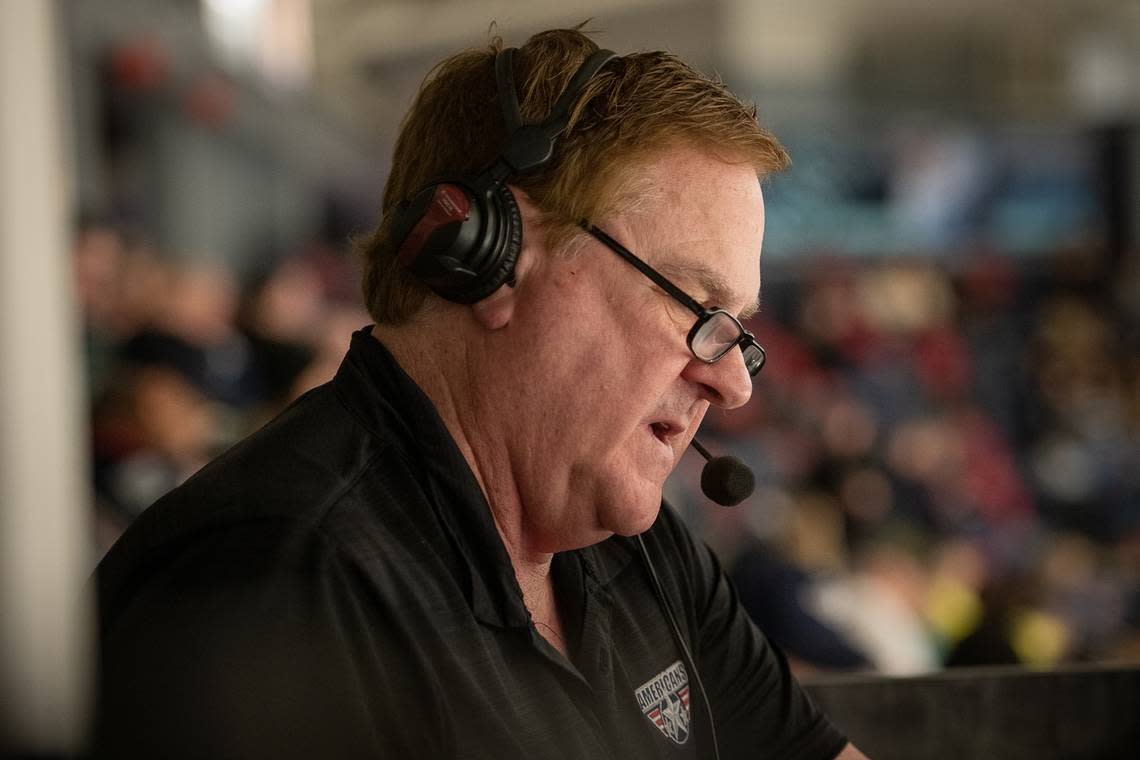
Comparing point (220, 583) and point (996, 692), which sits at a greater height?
point (220, 583)

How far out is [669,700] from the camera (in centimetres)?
96

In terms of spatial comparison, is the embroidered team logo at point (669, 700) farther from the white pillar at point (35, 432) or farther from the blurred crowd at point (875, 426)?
the white pillar at point (35, 432)

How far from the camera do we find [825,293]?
6.38 metres

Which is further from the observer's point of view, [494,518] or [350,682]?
[494,518]

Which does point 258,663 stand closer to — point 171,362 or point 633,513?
point 633,513

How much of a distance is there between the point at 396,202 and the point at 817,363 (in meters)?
5.27

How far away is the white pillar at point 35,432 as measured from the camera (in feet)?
0.81

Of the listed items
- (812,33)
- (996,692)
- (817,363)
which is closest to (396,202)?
(996,692)

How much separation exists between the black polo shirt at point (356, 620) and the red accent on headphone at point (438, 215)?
8cm

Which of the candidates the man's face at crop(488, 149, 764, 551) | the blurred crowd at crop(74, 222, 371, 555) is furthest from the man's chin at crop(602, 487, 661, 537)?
the blurred crowd at crop(74, 222, 371, 555)

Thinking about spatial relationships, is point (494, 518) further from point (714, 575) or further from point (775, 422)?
point (775, 422)

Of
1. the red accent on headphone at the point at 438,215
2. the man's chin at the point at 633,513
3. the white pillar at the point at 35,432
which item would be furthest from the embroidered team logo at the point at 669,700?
the white pillar at the point at 35,432

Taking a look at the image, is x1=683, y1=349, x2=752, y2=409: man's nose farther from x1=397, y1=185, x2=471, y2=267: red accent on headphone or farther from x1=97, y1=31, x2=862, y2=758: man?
x1=397, y1=185, x2=471, y2=267: red accent on headphone

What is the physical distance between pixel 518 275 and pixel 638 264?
0.08 m
